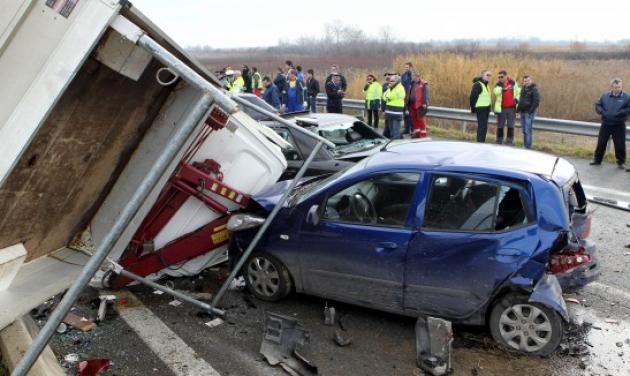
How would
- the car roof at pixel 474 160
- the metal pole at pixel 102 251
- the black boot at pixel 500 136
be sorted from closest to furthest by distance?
the metal pole at pixel 102 251 < the car roof at pixel 474 160 < the black boot at pixel 500 136

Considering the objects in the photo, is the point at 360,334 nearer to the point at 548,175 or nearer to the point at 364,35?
the point at 548,175

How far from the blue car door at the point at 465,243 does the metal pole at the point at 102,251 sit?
244 cm

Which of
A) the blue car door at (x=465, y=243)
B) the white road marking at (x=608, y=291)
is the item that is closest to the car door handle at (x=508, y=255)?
the blue car door at (x=465, y=243)

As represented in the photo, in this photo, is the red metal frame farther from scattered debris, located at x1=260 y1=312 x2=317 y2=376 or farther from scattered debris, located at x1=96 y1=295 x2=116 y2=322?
scattered debris, located at x1=260 y1=312 x2=317 y2=376

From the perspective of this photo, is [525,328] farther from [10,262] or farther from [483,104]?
[483,104]

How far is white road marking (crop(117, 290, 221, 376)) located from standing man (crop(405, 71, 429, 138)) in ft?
30.3

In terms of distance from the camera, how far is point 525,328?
4.14 meters

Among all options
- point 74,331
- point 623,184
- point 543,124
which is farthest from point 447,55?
point 74,331

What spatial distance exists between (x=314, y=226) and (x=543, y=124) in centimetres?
978

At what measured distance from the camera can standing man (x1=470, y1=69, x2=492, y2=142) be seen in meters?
12.7

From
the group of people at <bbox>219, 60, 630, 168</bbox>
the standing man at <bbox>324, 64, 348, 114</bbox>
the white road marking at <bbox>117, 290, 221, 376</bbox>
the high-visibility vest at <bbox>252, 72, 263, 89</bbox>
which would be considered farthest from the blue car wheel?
the high-visibility vest at <bbox>252, 72, 263, 89</bbox>

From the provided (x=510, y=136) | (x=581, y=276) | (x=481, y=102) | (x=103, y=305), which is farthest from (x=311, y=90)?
(x=581, y=276)

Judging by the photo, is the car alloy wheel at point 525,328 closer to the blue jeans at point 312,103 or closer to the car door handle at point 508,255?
the car door handle at point 508,255

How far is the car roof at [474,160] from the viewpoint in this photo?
4340 millimetres
